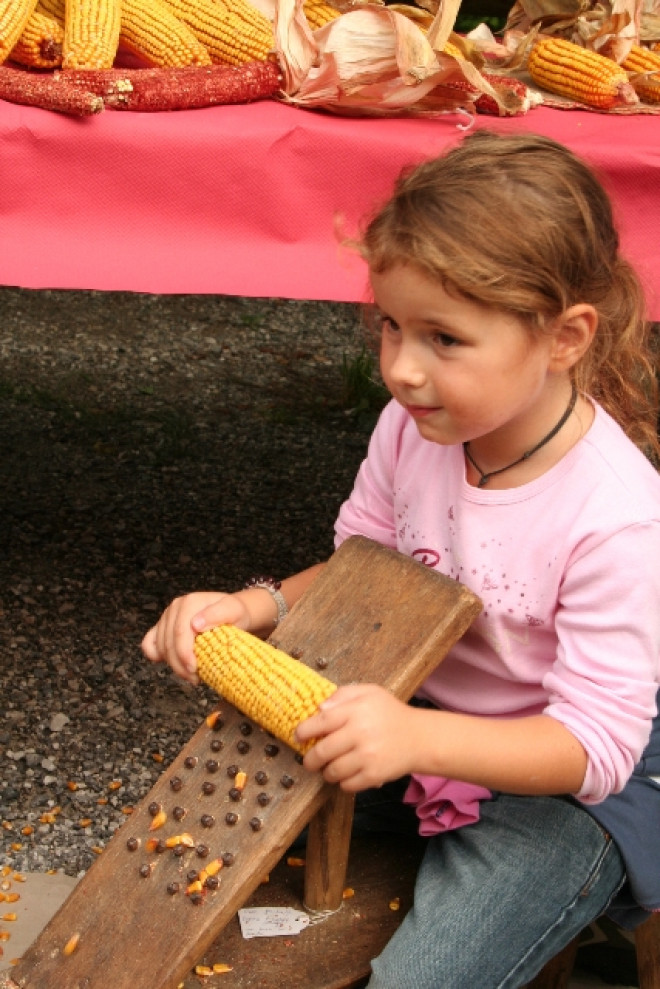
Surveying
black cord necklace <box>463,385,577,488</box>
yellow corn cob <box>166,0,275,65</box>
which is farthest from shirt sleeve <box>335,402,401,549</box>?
yellow corn cob <box>166,0,275,65</box>

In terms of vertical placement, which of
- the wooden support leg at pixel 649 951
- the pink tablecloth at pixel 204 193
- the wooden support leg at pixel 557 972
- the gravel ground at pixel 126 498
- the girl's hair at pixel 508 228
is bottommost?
the gravel ground at pixel 126 498

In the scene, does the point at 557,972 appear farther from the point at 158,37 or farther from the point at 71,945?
the point at 158,37

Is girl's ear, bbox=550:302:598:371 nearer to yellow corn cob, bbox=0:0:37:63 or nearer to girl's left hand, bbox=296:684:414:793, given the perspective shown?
girl's left hand, bbox=296:684:414:793

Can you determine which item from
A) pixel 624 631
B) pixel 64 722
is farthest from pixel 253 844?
pixel 64 722

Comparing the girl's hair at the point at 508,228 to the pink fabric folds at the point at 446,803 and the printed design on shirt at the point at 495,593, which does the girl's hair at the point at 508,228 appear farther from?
the pink fabric folds at the point at 446,803

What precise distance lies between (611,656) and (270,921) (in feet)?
1.96

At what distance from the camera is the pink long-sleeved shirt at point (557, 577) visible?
4.75 feet

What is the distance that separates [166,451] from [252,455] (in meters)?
0.30

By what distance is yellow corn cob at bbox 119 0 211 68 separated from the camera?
232 cm

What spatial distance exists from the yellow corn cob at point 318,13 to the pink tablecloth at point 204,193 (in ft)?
1.45

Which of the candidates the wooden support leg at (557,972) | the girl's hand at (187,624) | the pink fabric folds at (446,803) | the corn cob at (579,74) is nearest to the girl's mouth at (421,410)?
the girl's hand at (187,624)

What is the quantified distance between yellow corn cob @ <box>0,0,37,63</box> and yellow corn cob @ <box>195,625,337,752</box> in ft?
4.03

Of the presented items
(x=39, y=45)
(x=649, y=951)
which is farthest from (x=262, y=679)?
(x=39, y=45)

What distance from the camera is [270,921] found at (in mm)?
1631
